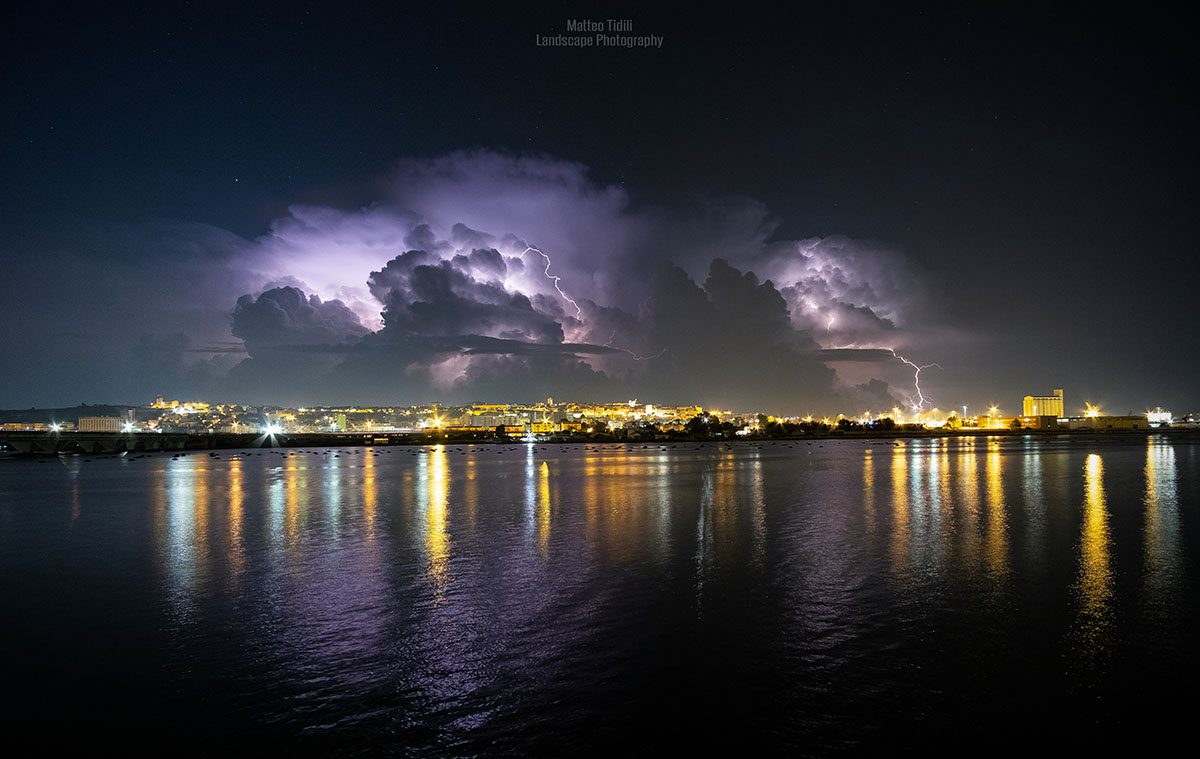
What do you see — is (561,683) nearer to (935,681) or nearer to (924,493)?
(935,681)

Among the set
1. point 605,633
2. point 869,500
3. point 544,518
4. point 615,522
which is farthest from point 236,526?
point 869,500

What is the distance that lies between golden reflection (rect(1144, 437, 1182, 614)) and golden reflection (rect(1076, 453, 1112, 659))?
2.41 ft

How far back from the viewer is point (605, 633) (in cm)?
1141

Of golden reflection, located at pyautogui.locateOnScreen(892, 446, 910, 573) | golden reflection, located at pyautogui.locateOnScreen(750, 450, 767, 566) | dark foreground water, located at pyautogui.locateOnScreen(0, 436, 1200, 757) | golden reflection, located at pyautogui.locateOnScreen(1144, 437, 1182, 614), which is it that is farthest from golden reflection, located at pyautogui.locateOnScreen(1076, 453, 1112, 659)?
golden reflection, located at pyautogui.locateOnScreen(750, 450, 767, 566)

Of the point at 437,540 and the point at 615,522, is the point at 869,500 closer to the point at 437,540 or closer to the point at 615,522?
the point at 615,522

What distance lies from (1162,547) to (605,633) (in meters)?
15.8

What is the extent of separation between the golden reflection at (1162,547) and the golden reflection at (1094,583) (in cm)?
73

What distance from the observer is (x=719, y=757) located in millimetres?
7461

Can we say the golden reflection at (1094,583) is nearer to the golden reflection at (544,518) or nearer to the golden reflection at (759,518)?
the golden reflection at (759,518)

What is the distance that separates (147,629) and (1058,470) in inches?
2064

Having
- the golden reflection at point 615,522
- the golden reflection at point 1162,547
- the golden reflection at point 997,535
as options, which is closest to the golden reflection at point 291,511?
the golden reflection at point 615,522

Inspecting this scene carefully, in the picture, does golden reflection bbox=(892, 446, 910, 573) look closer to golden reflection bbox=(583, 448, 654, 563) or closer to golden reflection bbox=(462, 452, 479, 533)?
golden reflection bbox=(583, 448, 654, 563)

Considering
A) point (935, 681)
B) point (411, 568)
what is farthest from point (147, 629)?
point (935, 681)

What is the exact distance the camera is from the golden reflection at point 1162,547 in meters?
13.6
